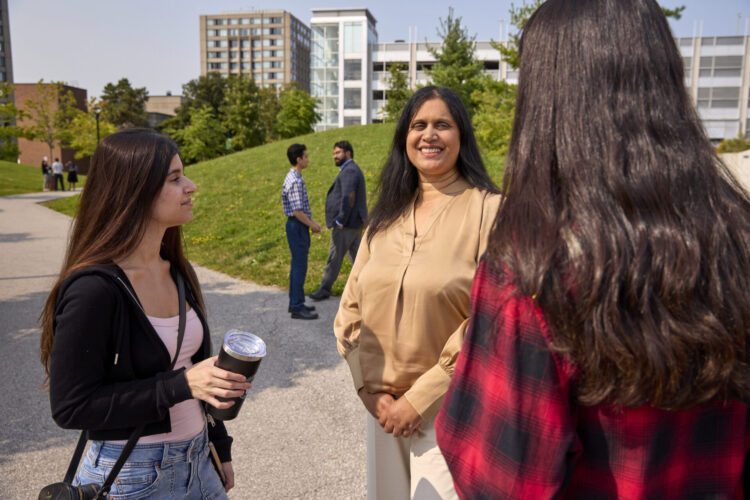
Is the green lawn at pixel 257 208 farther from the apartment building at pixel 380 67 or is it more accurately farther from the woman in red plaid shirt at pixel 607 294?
the apartment building at pixel 380 67

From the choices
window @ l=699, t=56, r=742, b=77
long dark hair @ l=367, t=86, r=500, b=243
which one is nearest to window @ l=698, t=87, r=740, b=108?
window @ l=699, t=56, r=742, b=77

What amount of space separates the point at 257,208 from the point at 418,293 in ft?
45.4

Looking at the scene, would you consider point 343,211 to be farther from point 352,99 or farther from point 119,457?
point 352,99

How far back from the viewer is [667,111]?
104cm

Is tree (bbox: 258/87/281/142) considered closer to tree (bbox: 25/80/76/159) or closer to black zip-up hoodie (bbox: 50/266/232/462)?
tree (bbox: 25/80/76/159)

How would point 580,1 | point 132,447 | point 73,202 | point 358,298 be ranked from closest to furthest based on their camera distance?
point 580,1
point 132,447
point 358,298
point 73,202

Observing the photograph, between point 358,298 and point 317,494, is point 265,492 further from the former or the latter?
point 358,298

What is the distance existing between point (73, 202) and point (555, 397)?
2469 centimetres

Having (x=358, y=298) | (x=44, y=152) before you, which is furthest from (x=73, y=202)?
(x=44, y=152)

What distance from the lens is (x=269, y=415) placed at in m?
4.52

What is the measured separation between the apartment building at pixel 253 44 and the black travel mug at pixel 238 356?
132m

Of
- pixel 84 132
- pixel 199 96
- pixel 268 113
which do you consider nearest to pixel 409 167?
pixel 84 132

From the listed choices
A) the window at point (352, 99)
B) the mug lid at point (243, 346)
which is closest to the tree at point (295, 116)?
the window at point (352, 99)

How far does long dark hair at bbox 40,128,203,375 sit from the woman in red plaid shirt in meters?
1.33
